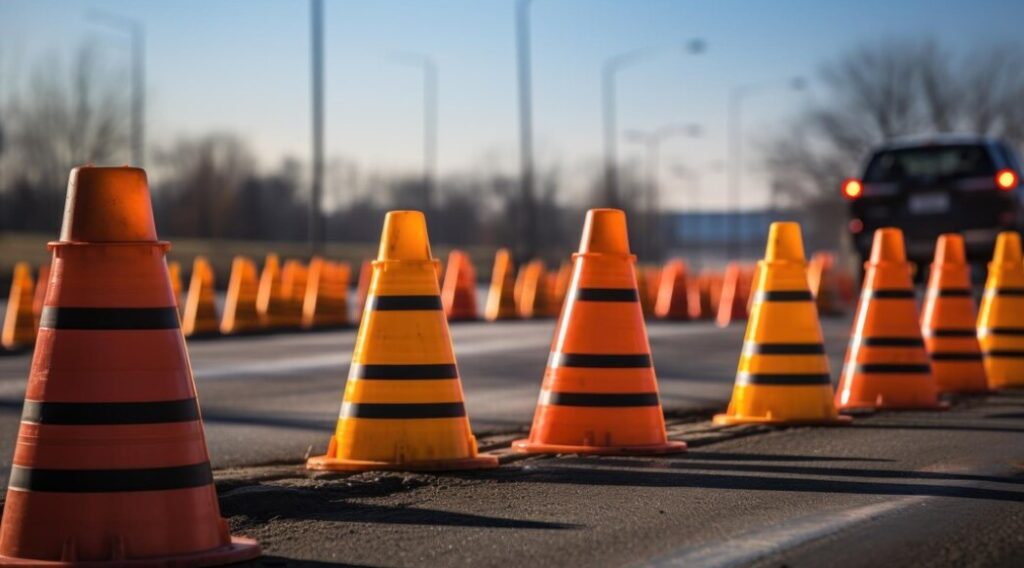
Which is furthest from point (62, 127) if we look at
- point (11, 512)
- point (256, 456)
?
point (11, 512)

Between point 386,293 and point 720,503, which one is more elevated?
point 386,293

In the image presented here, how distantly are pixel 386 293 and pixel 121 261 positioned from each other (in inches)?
101

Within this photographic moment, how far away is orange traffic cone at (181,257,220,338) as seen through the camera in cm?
2350

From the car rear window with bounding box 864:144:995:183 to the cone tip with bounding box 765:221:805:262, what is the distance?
12.1 meters

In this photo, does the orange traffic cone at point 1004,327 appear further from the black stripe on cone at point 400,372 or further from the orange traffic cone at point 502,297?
the orange traffic cone at point 502,297

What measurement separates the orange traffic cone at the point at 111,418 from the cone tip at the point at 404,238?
2454 millimetres

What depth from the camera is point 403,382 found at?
789 centimetres

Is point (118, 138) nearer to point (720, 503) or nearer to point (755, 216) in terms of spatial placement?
point (720, 503)

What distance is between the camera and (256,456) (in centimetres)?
945

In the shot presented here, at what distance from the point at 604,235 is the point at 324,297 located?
1822cm

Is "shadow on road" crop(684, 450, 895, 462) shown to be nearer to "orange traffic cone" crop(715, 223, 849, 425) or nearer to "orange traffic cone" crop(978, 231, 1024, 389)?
"orange traffic cone" crop(715, 223, 849, 425)

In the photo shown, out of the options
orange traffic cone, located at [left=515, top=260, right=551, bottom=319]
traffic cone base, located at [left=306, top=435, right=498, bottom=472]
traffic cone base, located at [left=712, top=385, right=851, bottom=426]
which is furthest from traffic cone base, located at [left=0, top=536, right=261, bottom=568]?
orange traffic cone, located at [left=515, top=260, right=551, bottom=319]

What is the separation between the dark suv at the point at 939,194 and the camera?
859 inches

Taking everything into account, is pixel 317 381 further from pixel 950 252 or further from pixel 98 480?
pixel 98 480
